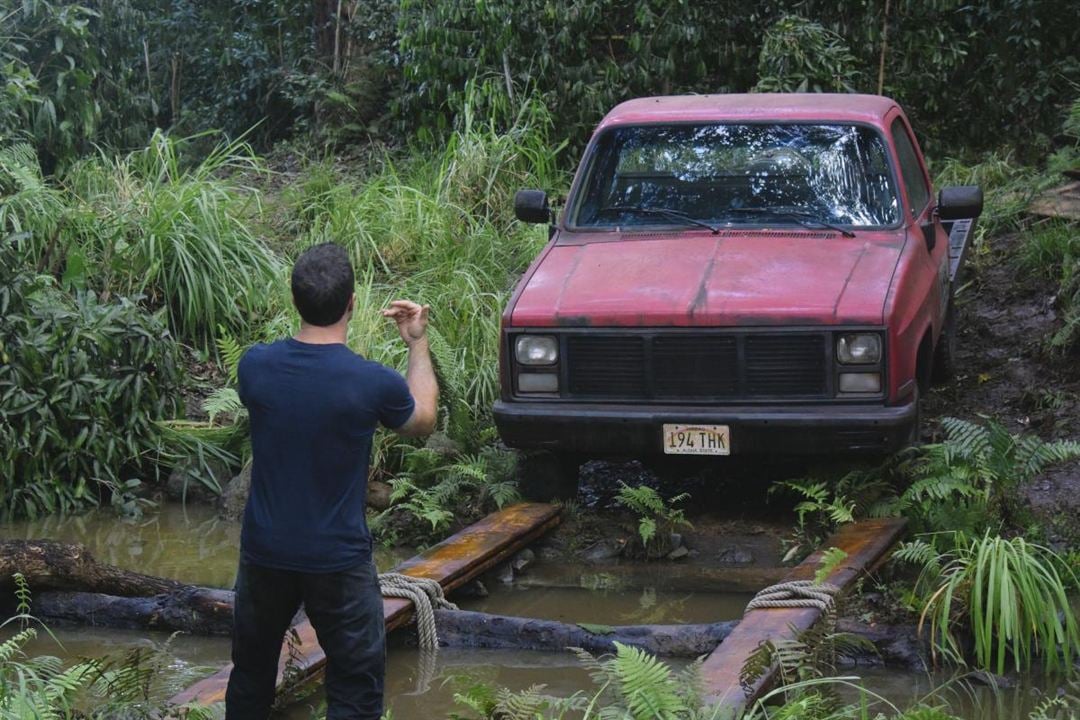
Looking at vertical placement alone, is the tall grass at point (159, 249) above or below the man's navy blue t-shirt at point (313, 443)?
below

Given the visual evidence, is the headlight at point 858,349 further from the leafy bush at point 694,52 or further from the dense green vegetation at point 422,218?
the leafy bush at point 694,52

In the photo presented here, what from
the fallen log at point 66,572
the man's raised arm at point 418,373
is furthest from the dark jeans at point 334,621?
the fallen log at point 66,572

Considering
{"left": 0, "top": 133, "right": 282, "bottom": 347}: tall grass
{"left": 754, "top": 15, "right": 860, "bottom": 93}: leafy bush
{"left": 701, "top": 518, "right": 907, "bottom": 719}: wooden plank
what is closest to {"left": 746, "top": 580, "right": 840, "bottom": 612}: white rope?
{"left": 701, "top": 518, "right": 907, "bottom": 719}: wooden plank

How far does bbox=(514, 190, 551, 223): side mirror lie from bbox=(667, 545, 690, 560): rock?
1940 millimetres

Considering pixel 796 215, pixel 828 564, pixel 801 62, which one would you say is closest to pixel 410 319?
pixel 828 564

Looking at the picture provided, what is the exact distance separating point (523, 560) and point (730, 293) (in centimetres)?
158

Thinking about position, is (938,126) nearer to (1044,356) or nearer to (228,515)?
(1044,356)

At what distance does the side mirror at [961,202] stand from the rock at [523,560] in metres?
2.78

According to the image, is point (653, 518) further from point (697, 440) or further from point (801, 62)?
point (801, 62)

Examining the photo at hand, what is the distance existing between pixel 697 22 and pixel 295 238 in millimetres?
4418

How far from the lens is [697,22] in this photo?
1306 centimetres

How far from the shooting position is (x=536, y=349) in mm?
6660

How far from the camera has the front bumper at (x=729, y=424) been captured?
629 centimetres

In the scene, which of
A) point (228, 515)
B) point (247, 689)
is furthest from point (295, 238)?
point (247, 689)
